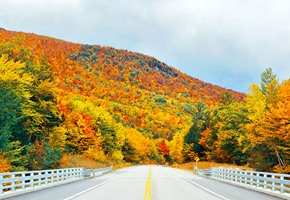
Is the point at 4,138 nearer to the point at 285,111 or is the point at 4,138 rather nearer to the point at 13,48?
the point at 13,48

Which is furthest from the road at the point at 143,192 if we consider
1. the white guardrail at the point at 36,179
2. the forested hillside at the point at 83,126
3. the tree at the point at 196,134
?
the tree at the point at 196,134

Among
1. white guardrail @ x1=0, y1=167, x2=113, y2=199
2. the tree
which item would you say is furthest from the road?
the tree

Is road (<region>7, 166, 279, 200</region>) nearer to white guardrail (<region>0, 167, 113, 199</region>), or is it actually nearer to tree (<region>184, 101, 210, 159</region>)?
white guardrail (<region>0, 167, 113, 199</region>)

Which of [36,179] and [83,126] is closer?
[36,179]

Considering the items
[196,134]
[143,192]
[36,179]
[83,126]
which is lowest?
[36,179]

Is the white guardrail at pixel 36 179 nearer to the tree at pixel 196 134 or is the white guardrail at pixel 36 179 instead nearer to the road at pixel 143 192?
the road at pixel 143 192

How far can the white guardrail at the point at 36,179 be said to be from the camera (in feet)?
→ 61.5

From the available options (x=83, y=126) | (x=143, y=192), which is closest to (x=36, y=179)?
(x=143, y=192)

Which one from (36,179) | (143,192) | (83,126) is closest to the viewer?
(143,192)

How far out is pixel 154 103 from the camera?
653 feet

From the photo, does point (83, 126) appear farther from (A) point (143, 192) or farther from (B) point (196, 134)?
(A) point (143, 192)

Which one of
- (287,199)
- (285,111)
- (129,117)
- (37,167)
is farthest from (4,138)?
(129,117)

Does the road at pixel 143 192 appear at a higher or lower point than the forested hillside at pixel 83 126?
lower

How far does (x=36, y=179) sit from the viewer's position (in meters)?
29.4
